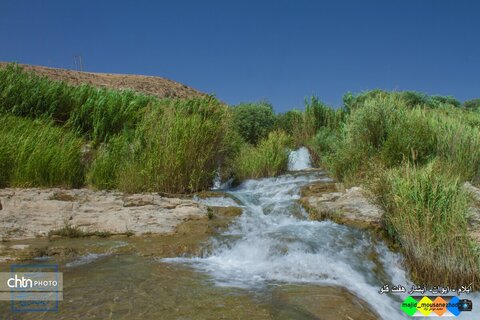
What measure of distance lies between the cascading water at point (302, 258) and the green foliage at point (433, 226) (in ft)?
1.23

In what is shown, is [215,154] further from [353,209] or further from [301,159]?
[301,159]

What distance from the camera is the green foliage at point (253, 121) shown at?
18.0m

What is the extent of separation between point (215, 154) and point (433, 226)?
5.98 m

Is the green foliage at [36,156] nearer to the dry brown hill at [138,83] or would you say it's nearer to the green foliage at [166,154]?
the green foliage at [166,154]

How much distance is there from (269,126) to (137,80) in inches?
1149

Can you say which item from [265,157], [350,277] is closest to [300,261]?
[350,277]

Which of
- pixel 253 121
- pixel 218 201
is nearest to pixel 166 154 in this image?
pixel 218 201

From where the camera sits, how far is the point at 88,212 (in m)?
6.65

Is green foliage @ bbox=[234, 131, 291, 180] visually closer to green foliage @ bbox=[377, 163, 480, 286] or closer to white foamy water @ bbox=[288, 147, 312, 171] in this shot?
white foamy water @ bbox=[288, 147, 312, 171]

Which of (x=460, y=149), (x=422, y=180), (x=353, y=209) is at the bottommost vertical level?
(x=353, y=209)

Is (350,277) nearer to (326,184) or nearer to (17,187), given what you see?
(326,184)

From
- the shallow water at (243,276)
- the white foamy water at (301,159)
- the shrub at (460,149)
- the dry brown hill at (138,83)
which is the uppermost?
the dry brown hill at (138,83)

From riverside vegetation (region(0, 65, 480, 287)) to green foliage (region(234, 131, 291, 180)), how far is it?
0.03 meters

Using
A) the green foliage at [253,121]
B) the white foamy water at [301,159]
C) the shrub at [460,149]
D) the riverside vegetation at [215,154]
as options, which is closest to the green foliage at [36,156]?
the riverside vegetation at [215,154]
